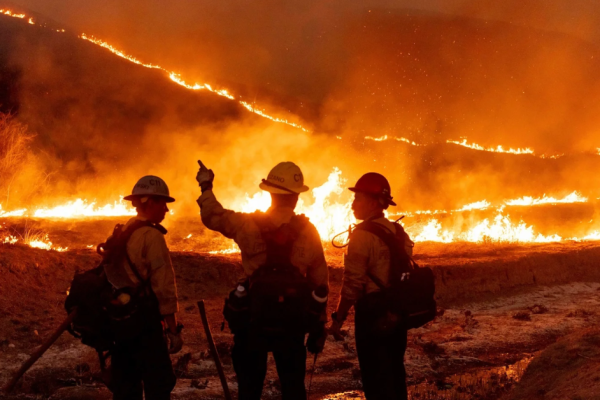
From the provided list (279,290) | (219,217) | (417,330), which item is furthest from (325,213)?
(279,290)

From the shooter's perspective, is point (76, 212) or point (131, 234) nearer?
point (131, 234)

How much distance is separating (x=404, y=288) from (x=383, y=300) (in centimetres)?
18

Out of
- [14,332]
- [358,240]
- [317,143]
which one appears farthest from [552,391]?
[317,143]

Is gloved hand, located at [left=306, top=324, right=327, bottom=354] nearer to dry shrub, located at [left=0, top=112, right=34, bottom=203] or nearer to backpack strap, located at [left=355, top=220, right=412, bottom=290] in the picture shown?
backpack strap, located at [left=355, top=220, right=412, bottom=290]

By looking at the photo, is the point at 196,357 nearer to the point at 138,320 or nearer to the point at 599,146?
the point at 138,320

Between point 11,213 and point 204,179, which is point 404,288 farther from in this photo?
point 11,213

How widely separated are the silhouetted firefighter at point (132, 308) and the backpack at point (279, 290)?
72cm

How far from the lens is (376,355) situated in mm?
4094

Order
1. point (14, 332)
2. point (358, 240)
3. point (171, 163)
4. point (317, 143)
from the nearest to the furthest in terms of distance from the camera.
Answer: point (358, 240)
point (14, 332)
point (171, 163)
point (317, 143)

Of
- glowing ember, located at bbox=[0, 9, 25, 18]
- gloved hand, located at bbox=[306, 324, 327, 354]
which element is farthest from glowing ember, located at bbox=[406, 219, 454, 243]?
glowing ember, located at bbox=[0, 9, 25, 18]

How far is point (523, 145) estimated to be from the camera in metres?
59.0

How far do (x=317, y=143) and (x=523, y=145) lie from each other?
2610cm

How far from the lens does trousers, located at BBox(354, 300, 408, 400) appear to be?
161 inches

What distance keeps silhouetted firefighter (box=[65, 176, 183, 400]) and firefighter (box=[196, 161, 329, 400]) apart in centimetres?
49
